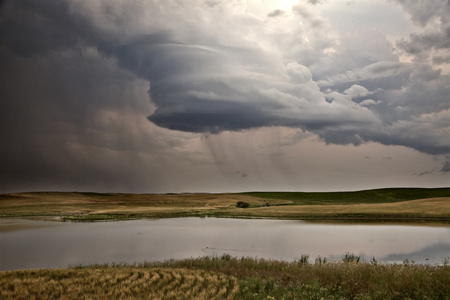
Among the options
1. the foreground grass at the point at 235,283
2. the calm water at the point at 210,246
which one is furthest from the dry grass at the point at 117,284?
the calm water at the point at 210,246

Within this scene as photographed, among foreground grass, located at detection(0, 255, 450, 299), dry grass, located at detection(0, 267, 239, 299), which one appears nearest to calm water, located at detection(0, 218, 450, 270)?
dry grass, located at detection(0, 267, 239, 299)

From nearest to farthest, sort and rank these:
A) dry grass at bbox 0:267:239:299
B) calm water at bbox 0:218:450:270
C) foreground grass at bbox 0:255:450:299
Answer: foreground grass at bbox 0:255:450:299
dry grass at bbox 0:267:239:299
calm water at bbox 0:218:450:270

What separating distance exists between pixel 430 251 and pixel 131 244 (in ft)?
77.8

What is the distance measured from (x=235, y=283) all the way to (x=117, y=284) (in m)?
5.00

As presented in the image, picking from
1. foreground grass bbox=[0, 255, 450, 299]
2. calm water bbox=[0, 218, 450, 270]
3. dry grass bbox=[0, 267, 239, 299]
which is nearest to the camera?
foreground grass bbox=[0, 255, 450, 299]

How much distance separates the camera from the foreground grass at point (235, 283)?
12758 millimetres

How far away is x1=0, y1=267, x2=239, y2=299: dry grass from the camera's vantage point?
13227 millimetres

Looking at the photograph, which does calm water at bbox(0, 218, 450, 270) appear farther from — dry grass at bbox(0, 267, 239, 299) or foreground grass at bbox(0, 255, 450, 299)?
foreground grass at bbox(0, 255, 450, 299)

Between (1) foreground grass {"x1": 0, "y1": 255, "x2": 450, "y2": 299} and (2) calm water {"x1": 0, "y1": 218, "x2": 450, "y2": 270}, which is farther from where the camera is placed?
(2) calm water {"x1": 0, "y1": 218, "x2": 450, "y2": 270}

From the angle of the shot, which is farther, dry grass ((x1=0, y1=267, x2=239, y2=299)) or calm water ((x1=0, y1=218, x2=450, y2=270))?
calm water ((x1=0, y1=218, x2=450, y2=270))

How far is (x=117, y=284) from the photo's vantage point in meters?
14.6

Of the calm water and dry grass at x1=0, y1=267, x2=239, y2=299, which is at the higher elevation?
dry grass at x1=0, y1=267, x2=239, y2=299

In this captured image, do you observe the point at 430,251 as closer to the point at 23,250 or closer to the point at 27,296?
the point at 27,296

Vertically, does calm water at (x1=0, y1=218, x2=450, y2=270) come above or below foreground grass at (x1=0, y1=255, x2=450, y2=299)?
below
